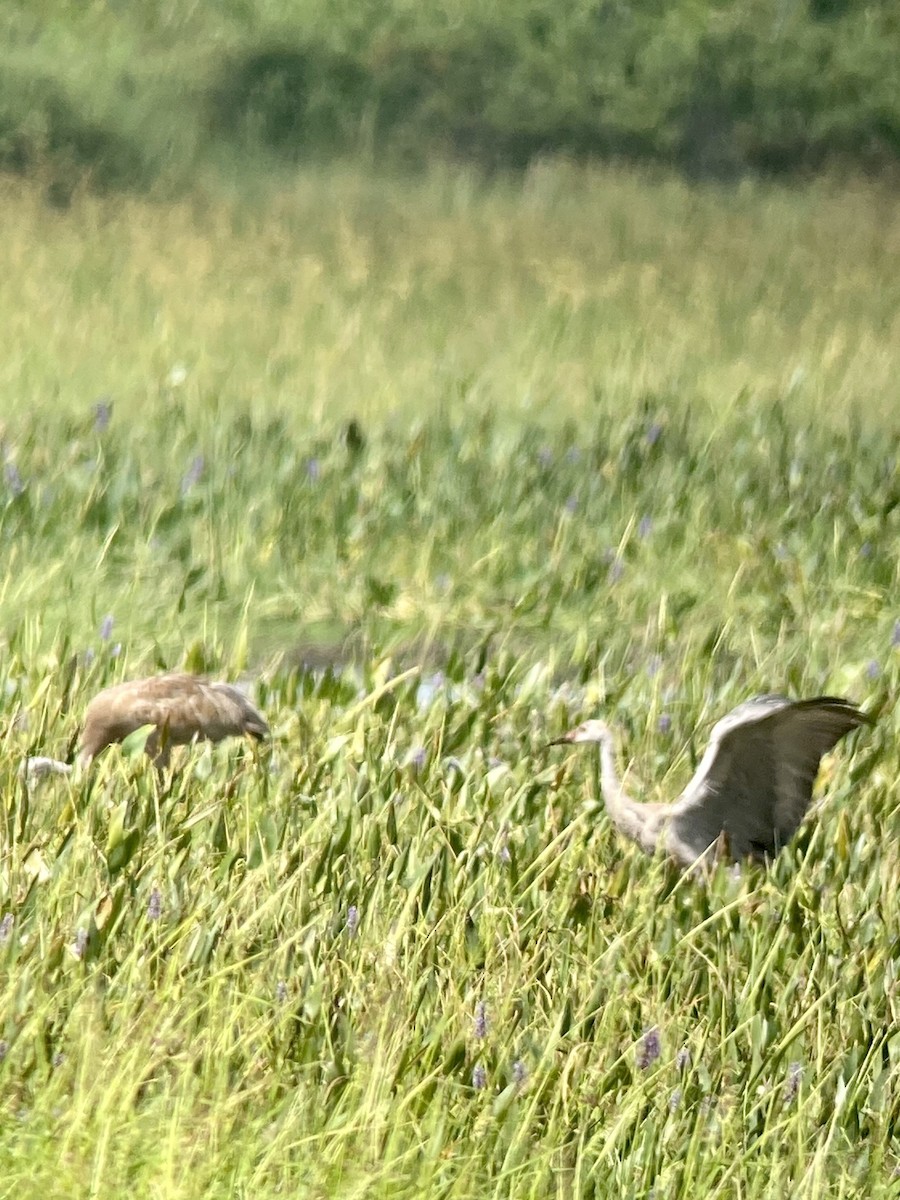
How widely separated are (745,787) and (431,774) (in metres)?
0.79

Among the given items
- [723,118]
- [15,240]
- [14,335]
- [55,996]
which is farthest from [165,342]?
[723,118]

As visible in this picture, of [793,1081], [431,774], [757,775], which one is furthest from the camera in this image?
[431,774]

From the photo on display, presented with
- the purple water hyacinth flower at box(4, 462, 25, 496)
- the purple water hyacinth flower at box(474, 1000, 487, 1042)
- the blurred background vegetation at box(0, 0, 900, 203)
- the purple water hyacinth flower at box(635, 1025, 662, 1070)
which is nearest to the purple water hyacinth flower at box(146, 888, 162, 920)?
the purple water hyacinth flower at box(474, 1000, 487, 1042)

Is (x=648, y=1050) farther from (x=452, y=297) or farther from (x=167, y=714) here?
(x=452, y=297)

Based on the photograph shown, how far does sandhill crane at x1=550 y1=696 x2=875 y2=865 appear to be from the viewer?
12.0 ft

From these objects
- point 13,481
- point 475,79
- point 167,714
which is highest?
point 475,79

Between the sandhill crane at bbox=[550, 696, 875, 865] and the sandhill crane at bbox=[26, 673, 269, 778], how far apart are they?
0.76m

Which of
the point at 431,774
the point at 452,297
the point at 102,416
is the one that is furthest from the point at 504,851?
the point at 452,297

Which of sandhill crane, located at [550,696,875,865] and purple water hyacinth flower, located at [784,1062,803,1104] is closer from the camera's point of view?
purple water hyacinth flower, located at [784,1062,803,1104]

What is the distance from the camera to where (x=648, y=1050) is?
339 centimetres

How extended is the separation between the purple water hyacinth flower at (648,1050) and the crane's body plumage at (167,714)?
1.20 meters

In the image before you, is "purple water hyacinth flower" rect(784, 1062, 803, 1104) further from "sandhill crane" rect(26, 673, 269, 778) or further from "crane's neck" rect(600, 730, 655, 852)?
"sandhill crane" rect(26, 673, 269, 778)

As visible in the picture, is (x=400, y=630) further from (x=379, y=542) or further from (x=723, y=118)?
(x=723, y=118)

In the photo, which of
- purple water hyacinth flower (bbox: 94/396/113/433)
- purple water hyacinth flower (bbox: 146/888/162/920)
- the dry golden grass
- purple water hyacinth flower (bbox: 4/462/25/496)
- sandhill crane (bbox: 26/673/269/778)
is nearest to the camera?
purple water hyacinth flower (bbox: 146/888/162/920)
